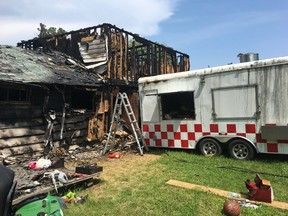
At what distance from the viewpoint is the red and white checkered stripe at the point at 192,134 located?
7.17 m

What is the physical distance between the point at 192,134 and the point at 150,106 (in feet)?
5.99

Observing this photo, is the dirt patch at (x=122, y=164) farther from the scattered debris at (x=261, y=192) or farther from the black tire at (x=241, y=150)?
the scattered debris at (x=261, y=192)

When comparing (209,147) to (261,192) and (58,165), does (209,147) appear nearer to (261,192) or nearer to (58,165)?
(261,192)

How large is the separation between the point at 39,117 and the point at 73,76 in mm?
2109

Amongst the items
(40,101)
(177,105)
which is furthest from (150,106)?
(40,101)

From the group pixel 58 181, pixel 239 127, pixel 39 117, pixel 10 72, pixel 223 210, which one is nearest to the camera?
pixel 223 210

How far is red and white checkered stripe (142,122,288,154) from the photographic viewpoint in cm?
717

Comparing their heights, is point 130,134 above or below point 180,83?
below

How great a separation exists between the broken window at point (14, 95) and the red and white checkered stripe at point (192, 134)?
13.5 feet

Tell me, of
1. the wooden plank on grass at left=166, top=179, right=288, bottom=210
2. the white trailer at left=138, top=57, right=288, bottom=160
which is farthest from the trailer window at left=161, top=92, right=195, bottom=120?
the wooden plank on grass at left=166, top=179, right=288, bottom=210

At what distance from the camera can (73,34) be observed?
43.6 feet

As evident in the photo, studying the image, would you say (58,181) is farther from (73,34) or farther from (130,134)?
(73,34)

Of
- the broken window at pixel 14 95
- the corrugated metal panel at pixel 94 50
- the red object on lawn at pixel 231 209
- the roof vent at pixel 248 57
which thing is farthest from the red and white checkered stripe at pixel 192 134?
the corrugated metal panel at pixel 94 50

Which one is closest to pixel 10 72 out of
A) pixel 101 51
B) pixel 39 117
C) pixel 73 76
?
pixel 39 117
